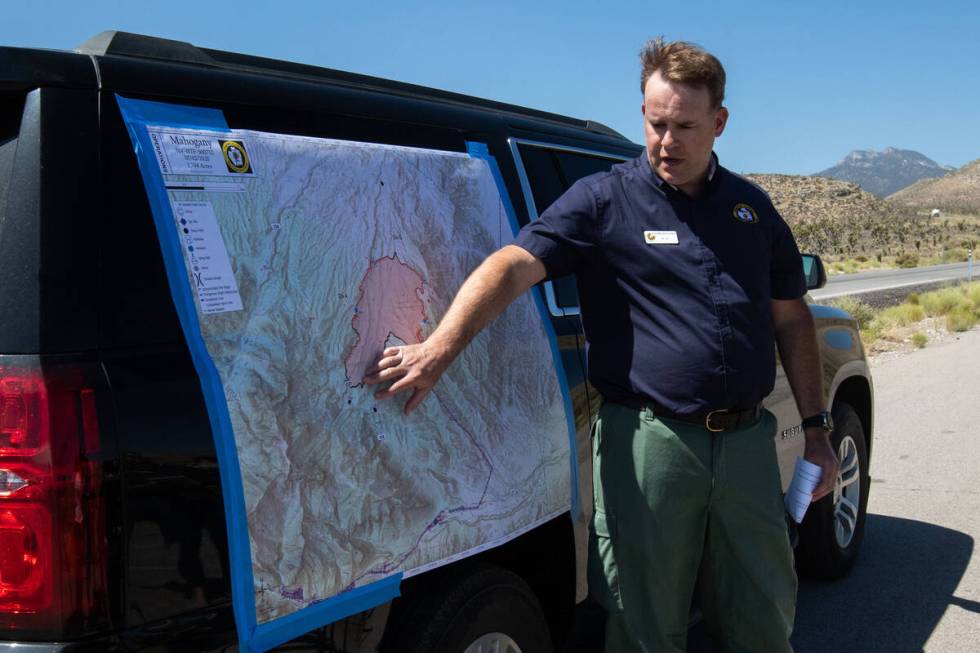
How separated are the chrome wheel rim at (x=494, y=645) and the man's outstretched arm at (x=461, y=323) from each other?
70cm

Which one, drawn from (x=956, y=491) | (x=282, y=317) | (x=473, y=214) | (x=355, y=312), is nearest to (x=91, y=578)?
(x=282, y=317)

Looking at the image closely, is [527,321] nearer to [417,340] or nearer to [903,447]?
[417,340]

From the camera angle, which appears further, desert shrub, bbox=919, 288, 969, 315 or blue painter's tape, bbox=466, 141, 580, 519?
desert shrub, bbox=919, 288, 969, 315

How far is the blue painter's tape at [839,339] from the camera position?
488cm

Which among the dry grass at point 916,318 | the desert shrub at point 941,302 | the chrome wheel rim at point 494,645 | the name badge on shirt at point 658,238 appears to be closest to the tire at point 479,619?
the chrome wheel rim at point 494,645

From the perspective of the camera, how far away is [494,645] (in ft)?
8.77

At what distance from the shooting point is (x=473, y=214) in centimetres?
283

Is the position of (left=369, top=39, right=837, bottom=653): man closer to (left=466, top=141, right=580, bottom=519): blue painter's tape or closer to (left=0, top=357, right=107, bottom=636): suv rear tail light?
(left=466, top=141, right=580, bottom=519): blue painter's tape

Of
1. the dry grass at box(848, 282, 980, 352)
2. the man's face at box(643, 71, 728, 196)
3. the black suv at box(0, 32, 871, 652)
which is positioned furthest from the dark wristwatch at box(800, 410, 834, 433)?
the dry grass at box(848, 282, 980, 352)

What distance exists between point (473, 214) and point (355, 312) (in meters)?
0.65

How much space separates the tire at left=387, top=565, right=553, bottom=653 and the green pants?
237mm

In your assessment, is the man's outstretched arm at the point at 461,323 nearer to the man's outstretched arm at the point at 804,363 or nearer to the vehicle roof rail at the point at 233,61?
the vehicle roof rail at the point at 233,61

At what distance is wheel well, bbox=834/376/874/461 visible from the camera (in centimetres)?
526

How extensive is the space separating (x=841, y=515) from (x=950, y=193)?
481 feet
